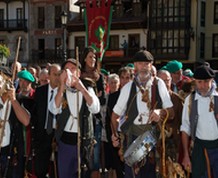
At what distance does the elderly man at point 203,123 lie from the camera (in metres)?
5.15

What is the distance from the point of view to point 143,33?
3884 centimetres

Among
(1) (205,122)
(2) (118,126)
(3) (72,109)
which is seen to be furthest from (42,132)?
(1) (205,122)

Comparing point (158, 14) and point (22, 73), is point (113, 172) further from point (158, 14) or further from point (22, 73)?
point (158, 14)

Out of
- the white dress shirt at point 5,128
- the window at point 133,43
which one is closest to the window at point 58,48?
the window at point 133,43

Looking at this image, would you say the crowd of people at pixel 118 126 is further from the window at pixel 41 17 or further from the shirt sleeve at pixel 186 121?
the window at pixel 41 17

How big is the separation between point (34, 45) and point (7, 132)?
1525 inches

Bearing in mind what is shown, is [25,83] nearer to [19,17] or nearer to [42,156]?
[42,156]

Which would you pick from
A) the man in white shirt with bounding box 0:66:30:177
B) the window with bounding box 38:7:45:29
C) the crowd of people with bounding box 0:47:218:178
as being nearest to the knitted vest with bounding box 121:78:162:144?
the crowd of people with bounding box 0:47:218:178

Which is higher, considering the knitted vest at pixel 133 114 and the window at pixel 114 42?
the window at pixel 114 42

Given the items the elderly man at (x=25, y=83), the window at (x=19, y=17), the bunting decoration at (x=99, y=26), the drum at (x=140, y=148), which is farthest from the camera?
the window at (x=19, y=17)

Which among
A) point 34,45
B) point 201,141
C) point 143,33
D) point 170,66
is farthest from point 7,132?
point 34,45

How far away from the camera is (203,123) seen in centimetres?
517

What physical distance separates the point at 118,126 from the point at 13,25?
134 ft

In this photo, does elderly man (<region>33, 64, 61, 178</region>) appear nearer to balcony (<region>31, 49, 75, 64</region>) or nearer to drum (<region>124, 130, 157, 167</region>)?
drum (<region>124, 130, 157, 167</region>)
